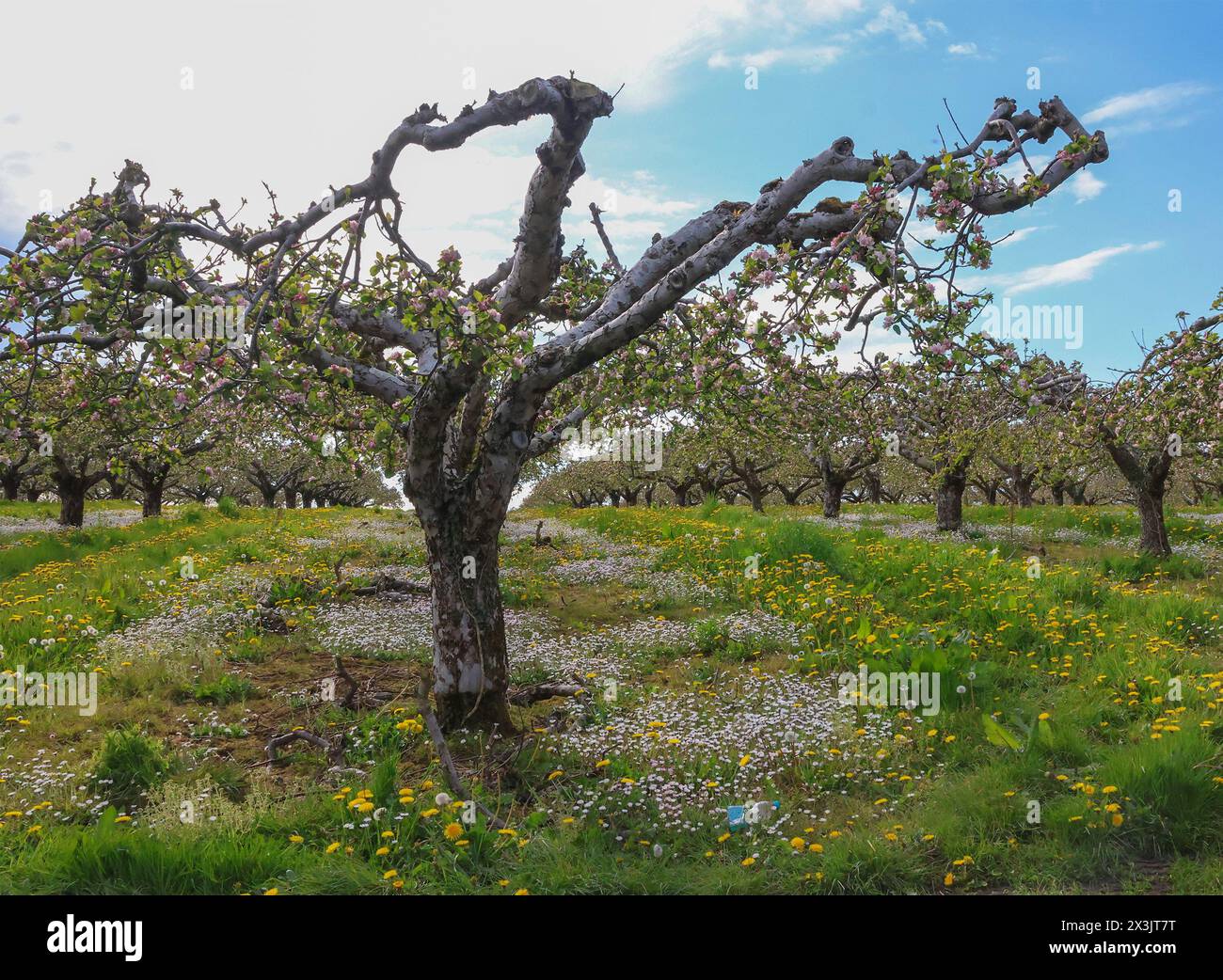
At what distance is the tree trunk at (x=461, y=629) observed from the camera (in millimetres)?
8484

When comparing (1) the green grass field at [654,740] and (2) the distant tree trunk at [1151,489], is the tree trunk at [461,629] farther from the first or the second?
(2) the distant tree trunk at [1151,489]

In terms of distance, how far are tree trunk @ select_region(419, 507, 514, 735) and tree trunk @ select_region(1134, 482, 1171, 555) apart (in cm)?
1787

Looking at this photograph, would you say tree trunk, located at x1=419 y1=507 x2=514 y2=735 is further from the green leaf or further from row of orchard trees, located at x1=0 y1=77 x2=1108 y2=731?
the green leaf

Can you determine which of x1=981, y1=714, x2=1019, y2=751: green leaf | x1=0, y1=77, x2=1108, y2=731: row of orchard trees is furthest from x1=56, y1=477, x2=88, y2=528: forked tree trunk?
x1=981, y1=714, x2=1019, y2=751: green leaf

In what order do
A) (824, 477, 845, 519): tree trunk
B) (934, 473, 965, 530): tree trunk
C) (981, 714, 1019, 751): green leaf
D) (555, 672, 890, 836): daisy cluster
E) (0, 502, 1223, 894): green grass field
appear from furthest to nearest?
(824, 477, 845, 519): tree trunk < (934, 473, 965, 530): tree trunk < (981, 714, 1019, 751): green leaf < (555, 672, 890, 836): daisy cluster < (0, 502, 1223, 894): green grass field

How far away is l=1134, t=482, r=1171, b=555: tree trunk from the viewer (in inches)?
734

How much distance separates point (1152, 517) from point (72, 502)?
3540 cm

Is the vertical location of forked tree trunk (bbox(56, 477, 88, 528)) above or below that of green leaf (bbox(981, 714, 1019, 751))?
above

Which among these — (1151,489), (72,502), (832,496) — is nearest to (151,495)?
(72,502)

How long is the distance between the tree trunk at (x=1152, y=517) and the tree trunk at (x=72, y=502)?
3465 cm

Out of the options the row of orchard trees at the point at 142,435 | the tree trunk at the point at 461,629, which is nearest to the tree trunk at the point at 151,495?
the row of orchard trees at the point at 142,435
